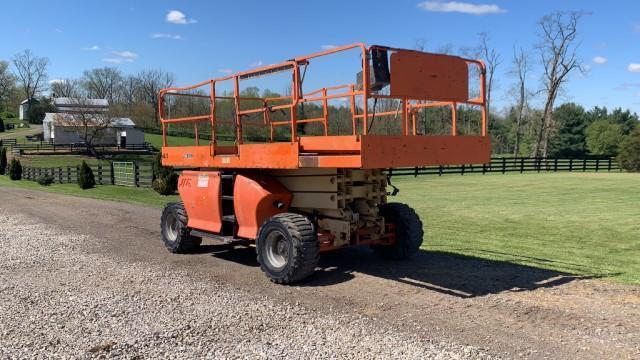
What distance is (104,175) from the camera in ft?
108

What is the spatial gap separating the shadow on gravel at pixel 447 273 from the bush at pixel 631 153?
147 feet

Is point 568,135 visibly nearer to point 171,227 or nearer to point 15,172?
point 15,172

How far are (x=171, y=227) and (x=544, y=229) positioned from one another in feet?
27.1

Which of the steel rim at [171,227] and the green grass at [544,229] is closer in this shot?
the green grass at [544,229]

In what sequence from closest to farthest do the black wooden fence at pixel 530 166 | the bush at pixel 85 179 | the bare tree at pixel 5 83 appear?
the bush at pixel 85 179
the black wooden fence at pixel 530 166
the bare tree at pixel 5 83

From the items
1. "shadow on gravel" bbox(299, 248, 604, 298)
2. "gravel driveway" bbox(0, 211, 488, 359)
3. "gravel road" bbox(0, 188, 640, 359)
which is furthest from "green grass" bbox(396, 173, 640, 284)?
"gravel driveway" bbox(0, 211, 488, 359)

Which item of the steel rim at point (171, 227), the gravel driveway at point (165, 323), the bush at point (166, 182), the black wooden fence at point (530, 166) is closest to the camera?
the gravel driveway at point (165, 323)

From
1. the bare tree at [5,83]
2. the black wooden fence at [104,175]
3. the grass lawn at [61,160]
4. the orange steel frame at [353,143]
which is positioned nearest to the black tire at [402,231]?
the orange steel frame at [353,143]

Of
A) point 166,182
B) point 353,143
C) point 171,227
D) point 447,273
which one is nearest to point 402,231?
point 447,273

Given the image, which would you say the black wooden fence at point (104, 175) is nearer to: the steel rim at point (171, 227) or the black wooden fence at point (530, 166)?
the black wooden fence at point (530, 166)

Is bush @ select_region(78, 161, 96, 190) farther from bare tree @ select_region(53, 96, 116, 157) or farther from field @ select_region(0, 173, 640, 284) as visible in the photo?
bare tree @ select_region(53, 96, 116, 157)

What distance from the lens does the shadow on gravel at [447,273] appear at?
6.81 metres

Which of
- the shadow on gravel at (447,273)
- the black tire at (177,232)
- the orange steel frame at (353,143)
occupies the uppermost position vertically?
the orange steel frame at (353,143)

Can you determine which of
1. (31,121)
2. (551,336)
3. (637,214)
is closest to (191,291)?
(551,336)
